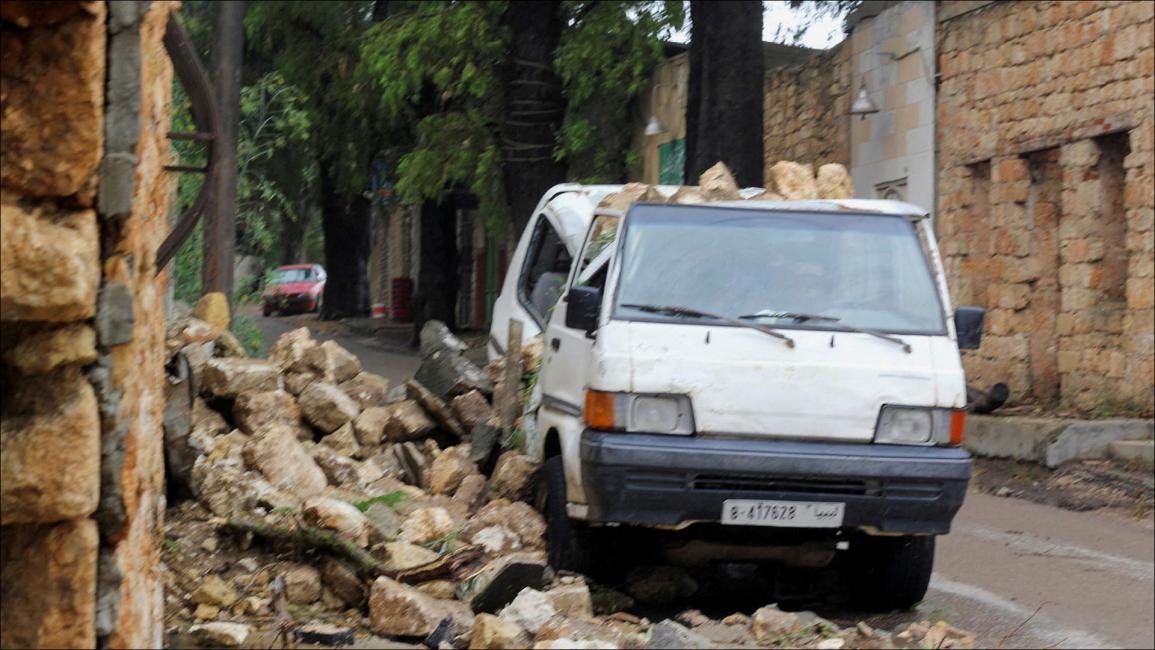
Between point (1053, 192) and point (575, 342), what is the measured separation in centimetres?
984

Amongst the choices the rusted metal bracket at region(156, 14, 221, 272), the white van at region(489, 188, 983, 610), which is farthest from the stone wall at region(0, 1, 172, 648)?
the white van at region(489, 188, 983, 610)

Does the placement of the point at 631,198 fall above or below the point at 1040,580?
above

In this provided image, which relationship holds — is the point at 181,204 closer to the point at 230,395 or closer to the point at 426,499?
the point at 230,395

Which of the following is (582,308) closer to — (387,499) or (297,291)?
(387,499)

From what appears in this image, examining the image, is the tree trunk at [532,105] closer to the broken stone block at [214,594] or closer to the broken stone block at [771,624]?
the broken stone block at [214,594]

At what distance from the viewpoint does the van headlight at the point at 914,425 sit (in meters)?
7.22

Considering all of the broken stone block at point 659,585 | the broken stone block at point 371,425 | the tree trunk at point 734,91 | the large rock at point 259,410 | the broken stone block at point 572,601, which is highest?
the tree trunk at point 734,91

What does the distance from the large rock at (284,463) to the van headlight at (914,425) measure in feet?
9.54

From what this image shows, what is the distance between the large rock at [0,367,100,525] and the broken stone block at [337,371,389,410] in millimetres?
6493

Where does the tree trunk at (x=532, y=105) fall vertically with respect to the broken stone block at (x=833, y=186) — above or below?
above

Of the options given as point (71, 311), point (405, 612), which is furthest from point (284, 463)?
point (71, 311)

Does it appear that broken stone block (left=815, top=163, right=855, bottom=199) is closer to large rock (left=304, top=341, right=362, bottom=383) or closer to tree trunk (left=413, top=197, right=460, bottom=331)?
→ large rock (left=304, top=341, right=362, bottom=383)

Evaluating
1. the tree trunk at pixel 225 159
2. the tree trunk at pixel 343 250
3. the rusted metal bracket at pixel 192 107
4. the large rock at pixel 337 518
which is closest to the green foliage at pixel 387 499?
the large rock at pixel 337 518

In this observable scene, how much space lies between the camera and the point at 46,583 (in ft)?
12.0
